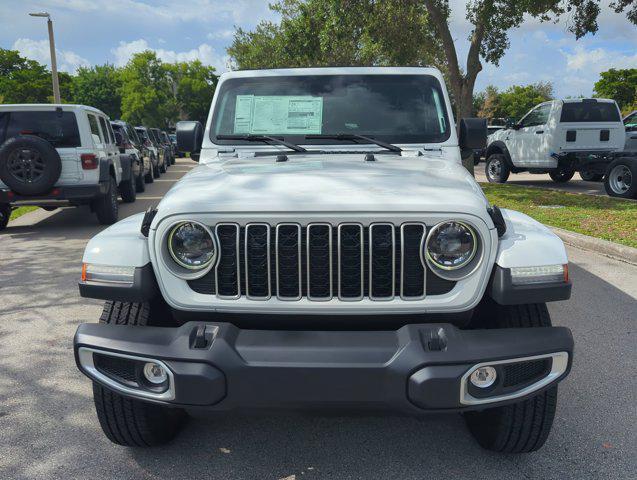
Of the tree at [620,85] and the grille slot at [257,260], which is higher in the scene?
the tree at [620,85]

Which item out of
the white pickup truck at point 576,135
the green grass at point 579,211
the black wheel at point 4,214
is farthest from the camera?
the white pickup truck at point 576,135

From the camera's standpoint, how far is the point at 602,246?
7.41m

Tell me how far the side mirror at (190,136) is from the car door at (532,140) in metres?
12.1

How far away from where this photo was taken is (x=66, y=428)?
305 cm

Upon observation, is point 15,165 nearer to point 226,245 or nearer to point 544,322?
point 226,245

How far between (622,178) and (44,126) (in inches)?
423

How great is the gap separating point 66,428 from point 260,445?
3.41 feet

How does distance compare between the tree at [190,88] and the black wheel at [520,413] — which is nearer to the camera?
the black wheel at [520,413]

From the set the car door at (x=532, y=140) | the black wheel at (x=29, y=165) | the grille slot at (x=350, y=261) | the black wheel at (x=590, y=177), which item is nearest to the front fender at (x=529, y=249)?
the grille slot at (x=350, y=261)

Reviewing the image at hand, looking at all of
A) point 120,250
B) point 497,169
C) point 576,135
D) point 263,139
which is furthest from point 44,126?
point 497,169

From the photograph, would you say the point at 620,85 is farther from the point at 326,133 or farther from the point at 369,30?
the point at 326,133

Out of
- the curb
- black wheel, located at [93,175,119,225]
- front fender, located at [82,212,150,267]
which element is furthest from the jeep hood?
black wheel, located at [93,175,119,225]

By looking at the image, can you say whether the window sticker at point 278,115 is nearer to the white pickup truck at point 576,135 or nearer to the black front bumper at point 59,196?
the black front bumper at point 59,196

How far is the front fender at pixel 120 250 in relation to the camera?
2416 millimetres
